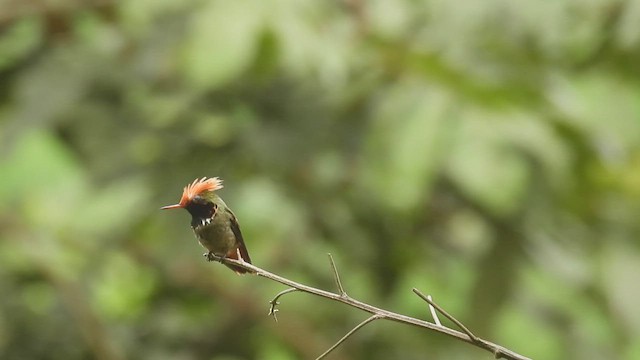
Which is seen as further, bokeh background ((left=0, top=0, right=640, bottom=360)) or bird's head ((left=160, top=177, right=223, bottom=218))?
bokeh background ((left=0, top=0, right=640, bottom=360))

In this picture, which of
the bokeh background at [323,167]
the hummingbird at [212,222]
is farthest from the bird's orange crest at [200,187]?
the bokeh background at [323,167]

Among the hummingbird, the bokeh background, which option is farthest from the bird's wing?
the bokeh background

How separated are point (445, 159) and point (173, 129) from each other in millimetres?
759

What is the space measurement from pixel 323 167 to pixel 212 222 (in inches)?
80.0

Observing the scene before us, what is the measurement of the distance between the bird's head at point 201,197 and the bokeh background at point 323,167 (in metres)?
1.41

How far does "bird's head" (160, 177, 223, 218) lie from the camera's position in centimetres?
119

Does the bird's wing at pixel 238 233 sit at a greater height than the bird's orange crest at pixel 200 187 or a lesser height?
lesser

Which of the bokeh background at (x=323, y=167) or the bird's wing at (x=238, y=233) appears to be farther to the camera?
the bokeh background at (x=323, y=167)

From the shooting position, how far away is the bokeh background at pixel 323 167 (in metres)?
2.78

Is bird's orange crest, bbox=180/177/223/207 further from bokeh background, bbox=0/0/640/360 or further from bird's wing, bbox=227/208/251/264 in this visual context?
bokeh background, bbox=0/0/640/360

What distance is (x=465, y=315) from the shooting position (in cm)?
286

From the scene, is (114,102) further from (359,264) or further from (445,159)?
(445,159)

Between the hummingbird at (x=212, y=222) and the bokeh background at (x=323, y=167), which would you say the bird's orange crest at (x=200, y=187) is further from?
the bokeh background at (x=323, y=167)

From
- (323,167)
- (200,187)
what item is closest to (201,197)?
(200,187)
